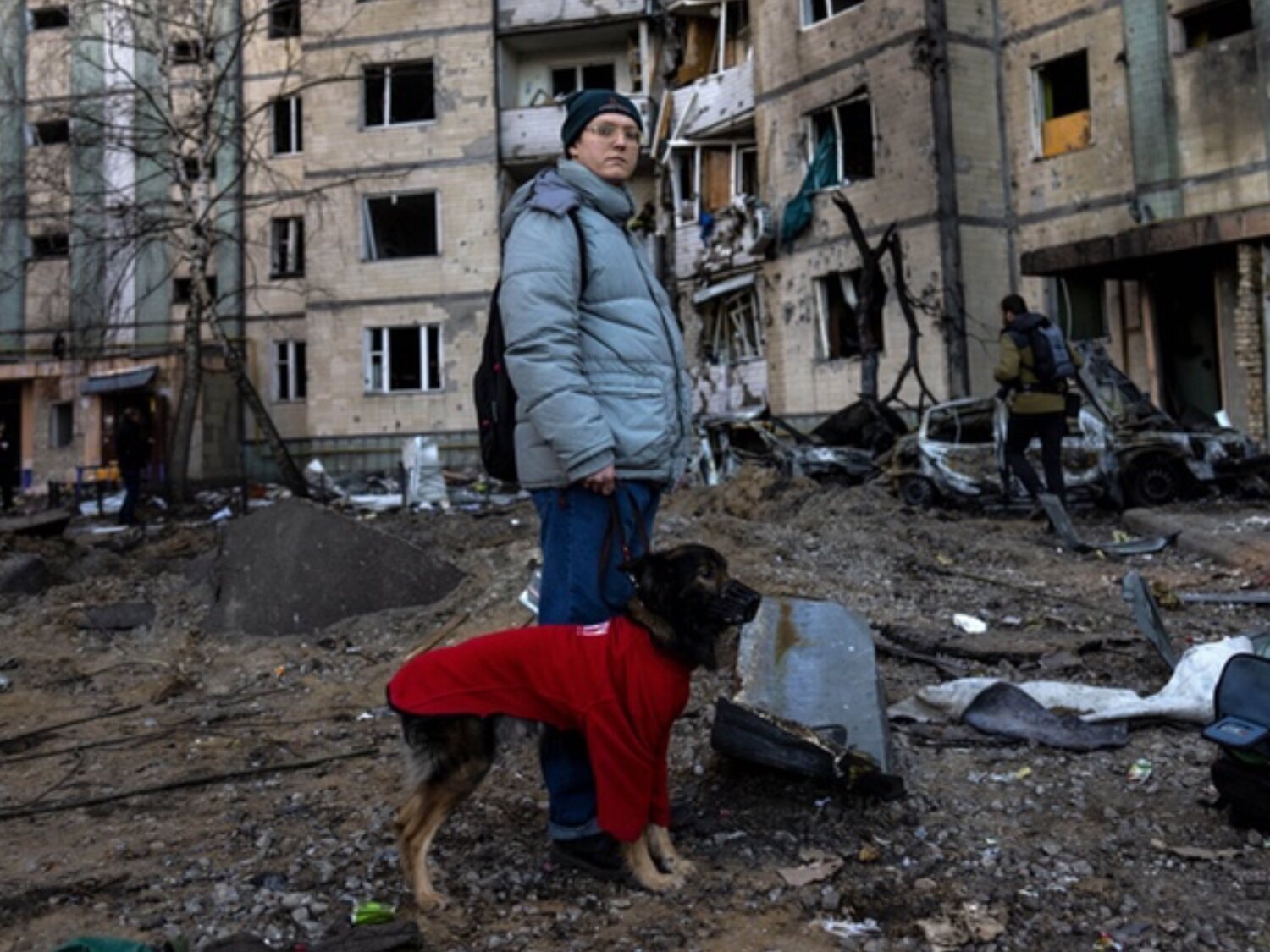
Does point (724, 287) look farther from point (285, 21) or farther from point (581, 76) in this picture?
point (285, 21)

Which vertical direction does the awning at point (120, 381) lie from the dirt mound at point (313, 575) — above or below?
above

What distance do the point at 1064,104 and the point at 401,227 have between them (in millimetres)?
15349

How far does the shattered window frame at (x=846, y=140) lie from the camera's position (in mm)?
19203

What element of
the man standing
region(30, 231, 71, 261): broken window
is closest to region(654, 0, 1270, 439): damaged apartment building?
the man standing

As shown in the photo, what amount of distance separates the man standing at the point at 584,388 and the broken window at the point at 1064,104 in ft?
53.1

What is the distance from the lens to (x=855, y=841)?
3254mm

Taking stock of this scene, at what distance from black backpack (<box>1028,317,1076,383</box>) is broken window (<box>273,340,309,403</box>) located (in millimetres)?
21702

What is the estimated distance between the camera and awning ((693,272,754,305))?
2144 centimetres

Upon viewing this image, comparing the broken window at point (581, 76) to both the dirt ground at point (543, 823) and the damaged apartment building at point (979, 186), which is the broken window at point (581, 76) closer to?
the damaged apartment building at point (979, 186)

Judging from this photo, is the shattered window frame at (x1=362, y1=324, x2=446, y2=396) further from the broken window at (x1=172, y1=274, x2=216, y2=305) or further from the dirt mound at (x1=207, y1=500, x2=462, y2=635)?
the dirt mound at (x1=207, y1=500, x2=462, y2=635)

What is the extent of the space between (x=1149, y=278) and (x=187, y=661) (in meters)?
14.6

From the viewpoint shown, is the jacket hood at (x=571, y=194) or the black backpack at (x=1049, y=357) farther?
the black backpack at (x=1049, y=357)

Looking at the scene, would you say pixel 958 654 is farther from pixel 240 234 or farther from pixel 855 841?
pixel 240 234

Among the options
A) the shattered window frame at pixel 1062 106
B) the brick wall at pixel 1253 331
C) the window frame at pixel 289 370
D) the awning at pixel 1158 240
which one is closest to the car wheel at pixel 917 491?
the awning at pixel 1158 240
